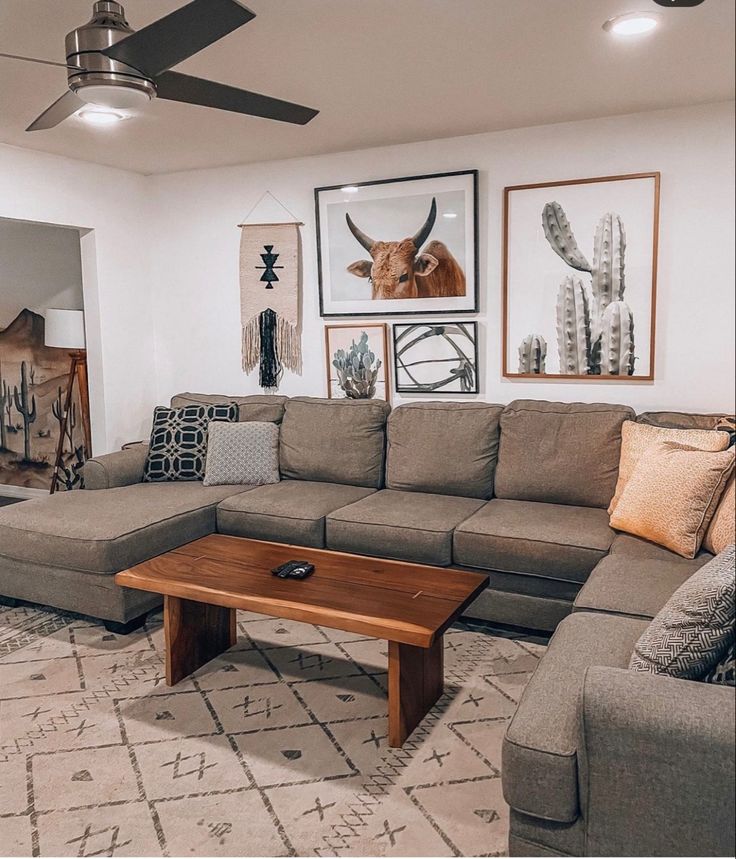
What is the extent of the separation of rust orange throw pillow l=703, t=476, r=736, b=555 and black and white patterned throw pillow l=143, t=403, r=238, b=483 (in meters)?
2.44

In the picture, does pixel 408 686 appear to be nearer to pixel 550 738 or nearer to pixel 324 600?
pixel 324 600

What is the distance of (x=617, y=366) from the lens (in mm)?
3330

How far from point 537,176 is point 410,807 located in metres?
2.75

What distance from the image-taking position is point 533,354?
361cm

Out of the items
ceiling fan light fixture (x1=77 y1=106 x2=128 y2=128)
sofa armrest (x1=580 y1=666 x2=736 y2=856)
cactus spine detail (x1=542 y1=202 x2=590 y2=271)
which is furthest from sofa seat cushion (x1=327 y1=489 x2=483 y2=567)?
ceiling fan light fixture (x1=77 y1=106 x2=128 y2=128)

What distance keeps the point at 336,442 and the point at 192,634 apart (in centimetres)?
139

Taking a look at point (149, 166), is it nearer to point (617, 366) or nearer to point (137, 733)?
point (617, 366)

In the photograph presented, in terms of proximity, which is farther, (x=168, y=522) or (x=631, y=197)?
(x=168, y=522)

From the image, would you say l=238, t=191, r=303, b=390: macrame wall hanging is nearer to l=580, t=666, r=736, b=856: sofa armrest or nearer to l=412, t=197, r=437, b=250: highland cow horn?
l=412, t=197, r=437, b=250: highland cow horn

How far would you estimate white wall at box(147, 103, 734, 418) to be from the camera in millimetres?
1622

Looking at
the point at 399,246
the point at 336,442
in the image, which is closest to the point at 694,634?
the point at 336,442

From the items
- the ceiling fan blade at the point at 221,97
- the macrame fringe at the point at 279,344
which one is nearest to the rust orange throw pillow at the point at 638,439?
the ceiling fan blade at the point at 221,97

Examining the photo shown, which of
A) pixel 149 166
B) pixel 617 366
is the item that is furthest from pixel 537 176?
pixel 149 166

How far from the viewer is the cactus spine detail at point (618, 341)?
10.6 ft
